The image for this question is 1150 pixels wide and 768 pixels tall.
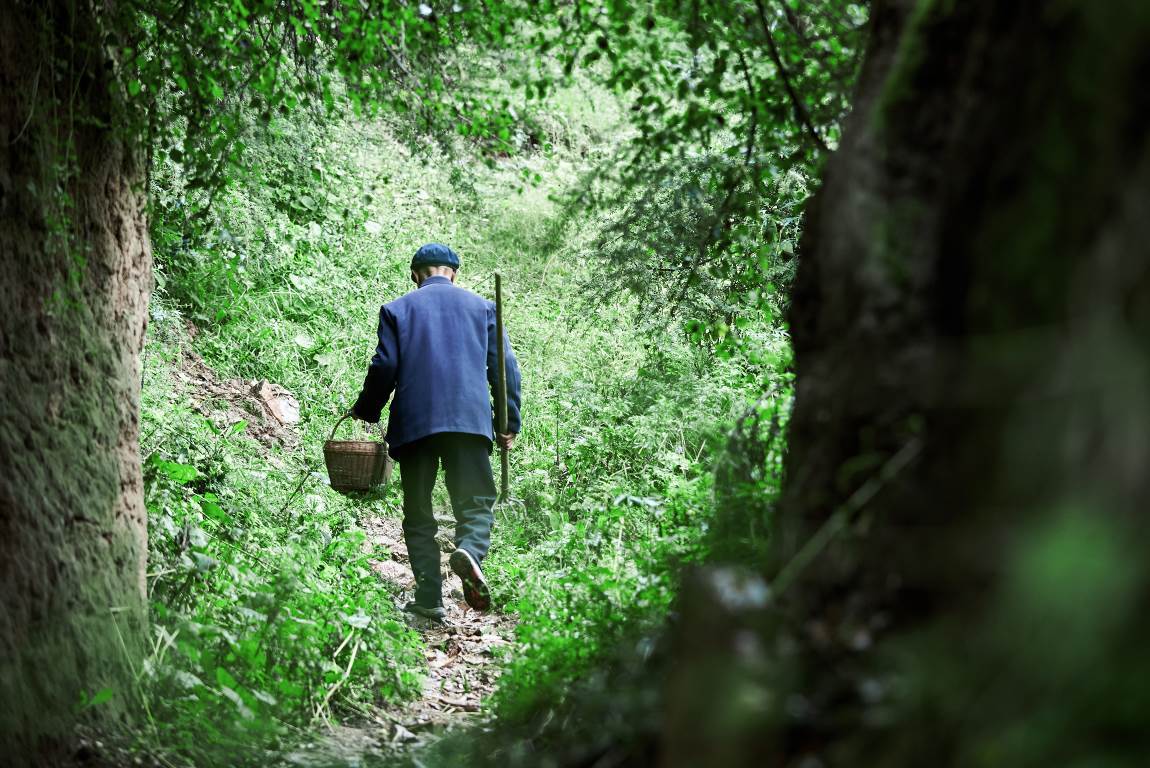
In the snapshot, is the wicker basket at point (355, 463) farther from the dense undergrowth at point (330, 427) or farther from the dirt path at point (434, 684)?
the dirt path at point (434, 684)

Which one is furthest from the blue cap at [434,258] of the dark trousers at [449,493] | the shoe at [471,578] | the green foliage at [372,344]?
the shoe at [471,578]

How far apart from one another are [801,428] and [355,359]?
916 cm

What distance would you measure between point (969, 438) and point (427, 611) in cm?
528

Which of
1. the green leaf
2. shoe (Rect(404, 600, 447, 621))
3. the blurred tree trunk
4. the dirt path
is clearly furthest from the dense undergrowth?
the blurred tree trunk

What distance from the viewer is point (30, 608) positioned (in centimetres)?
340

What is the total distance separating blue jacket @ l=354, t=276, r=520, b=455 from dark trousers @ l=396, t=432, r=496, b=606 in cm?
14

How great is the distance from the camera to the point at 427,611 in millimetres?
6449

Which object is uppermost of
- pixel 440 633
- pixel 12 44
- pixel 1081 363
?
pixel 12 44

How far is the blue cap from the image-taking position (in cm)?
716

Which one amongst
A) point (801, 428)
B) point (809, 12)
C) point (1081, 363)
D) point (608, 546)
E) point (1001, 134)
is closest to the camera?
point (1081, 363)

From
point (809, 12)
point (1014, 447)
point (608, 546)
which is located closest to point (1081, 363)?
point (1014, 447)

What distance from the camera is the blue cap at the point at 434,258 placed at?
716 centimetres

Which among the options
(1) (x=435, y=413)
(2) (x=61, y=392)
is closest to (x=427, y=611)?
(1) (x=435, y=413)

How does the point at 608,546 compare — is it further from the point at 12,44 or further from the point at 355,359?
the point at 355,359
